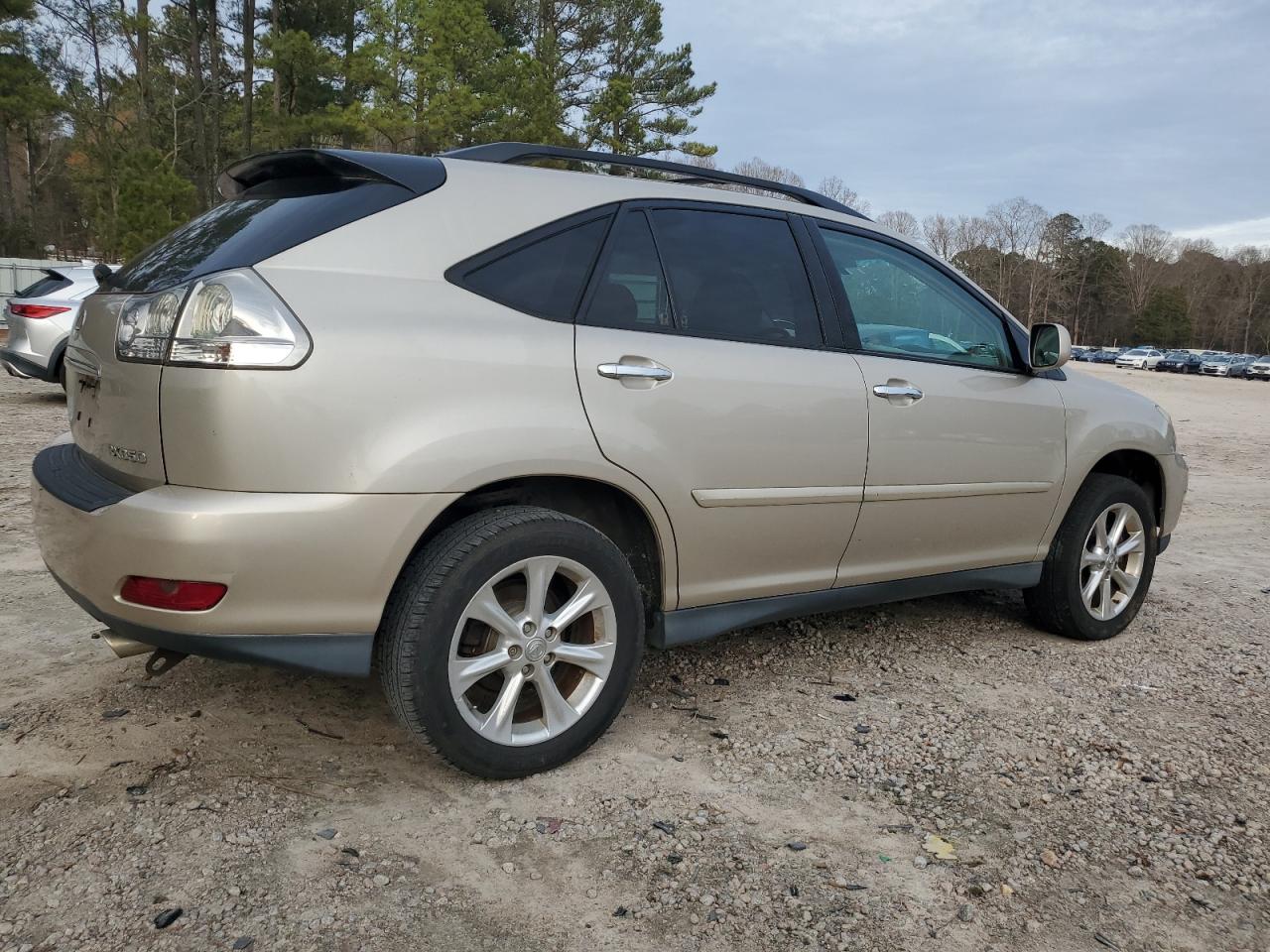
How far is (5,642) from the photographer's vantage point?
12.2 feet

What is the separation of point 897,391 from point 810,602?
2.66 ft

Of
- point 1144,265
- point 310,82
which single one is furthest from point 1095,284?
point 310,82

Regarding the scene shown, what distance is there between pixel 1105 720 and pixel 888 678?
2.50ft

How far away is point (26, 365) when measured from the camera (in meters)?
9.92

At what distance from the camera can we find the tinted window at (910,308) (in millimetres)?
3629

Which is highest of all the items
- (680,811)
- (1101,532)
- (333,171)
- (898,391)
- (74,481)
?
(333,171)

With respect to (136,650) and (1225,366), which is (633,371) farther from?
(1225,366)

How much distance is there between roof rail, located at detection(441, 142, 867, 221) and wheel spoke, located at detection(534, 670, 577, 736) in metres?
1.55

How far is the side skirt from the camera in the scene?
316 centimetres

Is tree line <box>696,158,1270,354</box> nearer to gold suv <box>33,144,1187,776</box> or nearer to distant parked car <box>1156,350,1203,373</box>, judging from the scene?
distant parked car <box>1156,350,1203,373</box>

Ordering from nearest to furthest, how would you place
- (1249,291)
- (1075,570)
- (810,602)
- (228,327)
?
(228,327), (810,602), (1075,570), (1249,291)

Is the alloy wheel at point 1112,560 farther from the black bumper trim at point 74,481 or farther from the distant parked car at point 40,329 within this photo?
the distant parked car at point 40,329

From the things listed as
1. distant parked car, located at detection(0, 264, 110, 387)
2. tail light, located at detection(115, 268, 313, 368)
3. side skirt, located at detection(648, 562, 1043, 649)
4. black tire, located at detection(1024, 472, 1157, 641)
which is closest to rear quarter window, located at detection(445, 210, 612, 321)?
tail light, located at detection(115, 268, 313, 368)

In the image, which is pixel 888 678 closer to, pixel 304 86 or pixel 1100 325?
pixel 304 86
